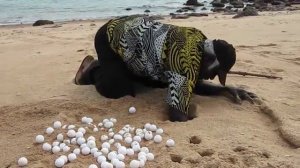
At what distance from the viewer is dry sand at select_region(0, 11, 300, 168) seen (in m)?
3.58

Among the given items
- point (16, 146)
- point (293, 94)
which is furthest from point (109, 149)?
point (293, 94)

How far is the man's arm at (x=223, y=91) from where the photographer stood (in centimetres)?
499

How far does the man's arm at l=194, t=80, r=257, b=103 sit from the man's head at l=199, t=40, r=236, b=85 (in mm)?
439

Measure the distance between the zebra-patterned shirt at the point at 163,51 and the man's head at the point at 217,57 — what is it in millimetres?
73

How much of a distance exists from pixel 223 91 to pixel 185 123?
107 cm

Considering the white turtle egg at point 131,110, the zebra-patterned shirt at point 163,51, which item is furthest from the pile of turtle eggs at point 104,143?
the zebra-patterned shirt at point 163,51

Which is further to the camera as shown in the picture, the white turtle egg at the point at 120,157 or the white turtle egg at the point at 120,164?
the white turtle egg at the point at 120,157

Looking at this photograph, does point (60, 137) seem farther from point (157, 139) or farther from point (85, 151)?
point (157, 139)

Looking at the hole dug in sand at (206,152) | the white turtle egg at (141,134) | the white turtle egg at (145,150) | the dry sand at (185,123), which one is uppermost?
the white turtle egg at (145,150)

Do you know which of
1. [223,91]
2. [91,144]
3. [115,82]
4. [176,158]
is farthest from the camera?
[223,91]

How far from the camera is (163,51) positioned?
4613mm

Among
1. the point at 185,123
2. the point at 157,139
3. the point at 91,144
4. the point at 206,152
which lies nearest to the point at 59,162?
the point at 91,144

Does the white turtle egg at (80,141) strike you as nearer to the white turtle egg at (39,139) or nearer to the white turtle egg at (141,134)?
the white turtle egg at (39,139)

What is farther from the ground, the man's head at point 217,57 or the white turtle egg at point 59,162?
the man's head at point 217,57
